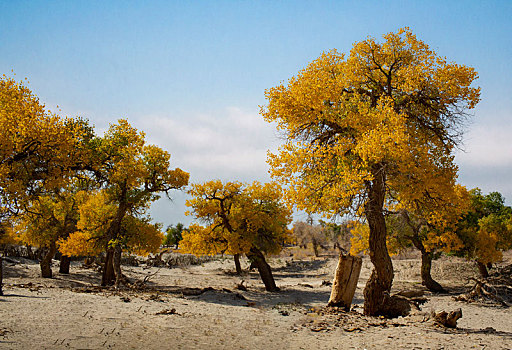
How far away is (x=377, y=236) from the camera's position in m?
11.1

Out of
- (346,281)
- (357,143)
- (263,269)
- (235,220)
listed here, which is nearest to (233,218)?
(235,220)

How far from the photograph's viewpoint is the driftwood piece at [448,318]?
8680 mm

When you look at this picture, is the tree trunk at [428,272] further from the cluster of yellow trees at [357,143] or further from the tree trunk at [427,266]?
the cluster of yellow trees at [357,143]

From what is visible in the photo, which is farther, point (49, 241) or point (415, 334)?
point (49, 241)

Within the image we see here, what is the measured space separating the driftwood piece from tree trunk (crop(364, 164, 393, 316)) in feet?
6.74

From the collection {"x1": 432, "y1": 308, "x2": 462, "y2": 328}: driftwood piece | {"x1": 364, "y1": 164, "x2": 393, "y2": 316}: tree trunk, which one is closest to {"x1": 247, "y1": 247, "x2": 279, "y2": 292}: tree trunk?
{"x1": 364, "y1": 164, "x2": 393, "y2": 316}: tree trunk

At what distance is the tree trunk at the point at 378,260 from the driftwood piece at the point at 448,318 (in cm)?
206

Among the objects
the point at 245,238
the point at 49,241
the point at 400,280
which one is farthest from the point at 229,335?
the point at 400,280

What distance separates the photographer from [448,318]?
28.7 feet

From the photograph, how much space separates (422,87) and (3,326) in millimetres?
13178

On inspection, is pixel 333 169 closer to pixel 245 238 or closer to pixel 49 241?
pixel 245 238

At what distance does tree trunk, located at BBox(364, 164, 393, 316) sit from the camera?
35.9ft

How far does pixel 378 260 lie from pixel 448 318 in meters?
2.70

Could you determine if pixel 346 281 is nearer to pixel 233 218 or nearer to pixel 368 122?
pixel 368 122
